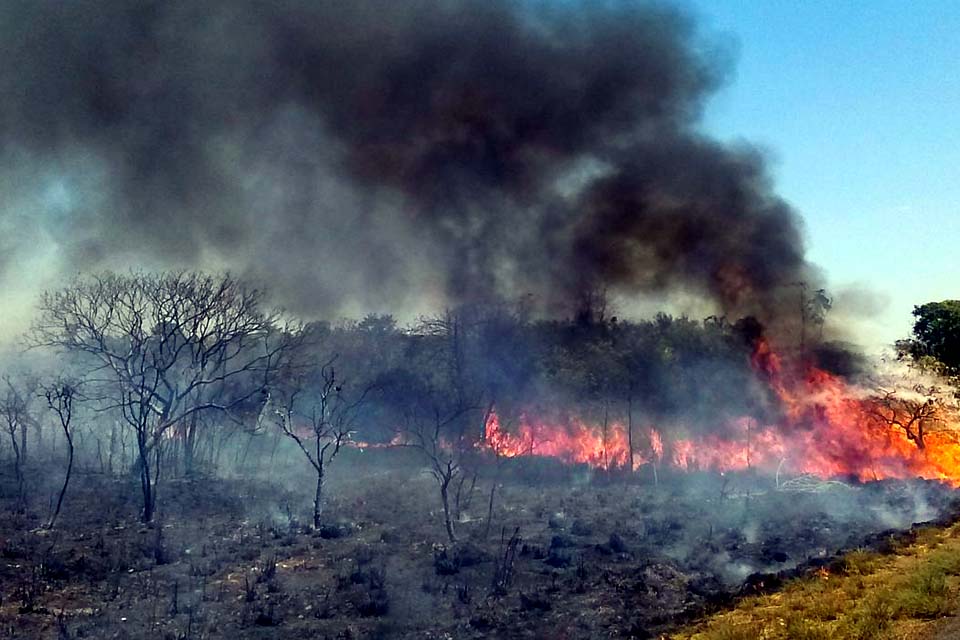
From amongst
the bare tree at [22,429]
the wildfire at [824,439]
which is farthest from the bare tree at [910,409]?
the bare tree at [22,429]

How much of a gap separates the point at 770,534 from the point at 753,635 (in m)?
13.9

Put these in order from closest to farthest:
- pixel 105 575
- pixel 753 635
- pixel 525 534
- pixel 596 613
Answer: pixel 753 635 < pixel 596 613 < pixel 105 575 < pixel 525 534

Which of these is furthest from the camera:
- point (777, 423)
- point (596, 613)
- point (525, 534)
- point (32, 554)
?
point (777, 423)

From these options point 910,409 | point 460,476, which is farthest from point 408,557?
point 910,409

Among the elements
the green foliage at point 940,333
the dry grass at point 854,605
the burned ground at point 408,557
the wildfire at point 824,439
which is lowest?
the burned ground at point 408,557

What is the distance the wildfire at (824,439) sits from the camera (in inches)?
1449

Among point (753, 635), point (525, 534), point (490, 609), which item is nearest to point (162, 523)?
point (525, 534)

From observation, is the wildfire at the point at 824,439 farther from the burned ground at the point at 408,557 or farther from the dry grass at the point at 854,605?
the dry grass at the point at 854,605

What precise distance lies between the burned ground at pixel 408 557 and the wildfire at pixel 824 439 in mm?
3914

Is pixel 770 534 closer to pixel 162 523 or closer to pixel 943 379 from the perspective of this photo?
pixel 943 379

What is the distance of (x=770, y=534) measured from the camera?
2352cm

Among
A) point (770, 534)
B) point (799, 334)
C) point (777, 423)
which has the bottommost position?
point (770, 534)

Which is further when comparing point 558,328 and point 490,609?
point 558,328

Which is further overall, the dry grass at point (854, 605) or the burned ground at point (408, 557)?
the burned ground at point (408, 557)
